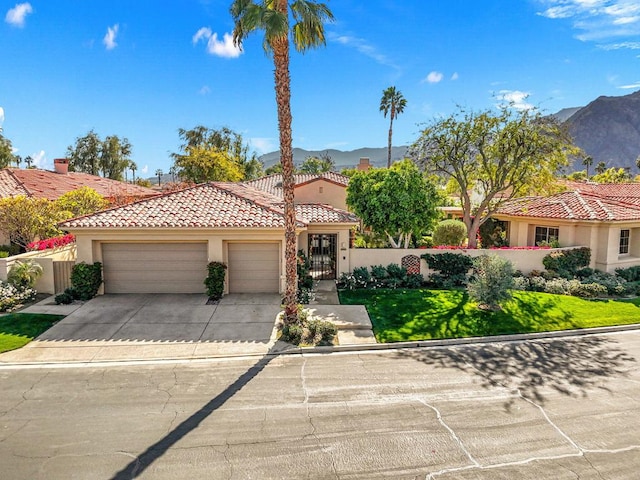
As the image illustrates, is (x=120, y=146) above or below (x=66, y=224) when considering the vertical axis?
above

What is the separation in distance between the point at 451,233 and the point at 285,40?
56.8 ft

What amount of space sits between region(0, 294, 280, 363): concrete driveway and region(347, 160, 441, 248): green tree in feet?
22.0

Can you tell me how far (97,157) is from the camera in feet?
190

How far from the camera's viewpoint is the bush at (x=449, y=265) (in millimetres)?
19250

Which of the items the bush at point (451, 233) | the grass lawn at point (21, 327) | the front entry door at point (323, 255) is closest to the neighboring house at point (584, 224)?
the bush at point (451, 233)

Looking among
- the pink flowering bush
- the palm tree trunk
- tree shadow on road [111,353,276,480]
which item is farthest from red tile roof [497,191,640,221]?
the pink flowering bush

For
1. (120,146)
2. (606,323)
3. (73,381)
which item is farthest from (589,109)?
(73,381)

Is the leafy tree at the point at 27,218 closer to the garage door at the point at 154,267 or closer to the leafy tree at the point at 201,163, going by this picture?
the garage door at the point at 154,267

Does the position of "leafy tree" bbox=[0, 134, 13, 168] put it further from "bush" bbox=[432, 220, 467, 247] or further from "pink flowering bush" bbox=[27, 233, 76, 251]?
"bush" bbox=[432, 220, 467, 247]

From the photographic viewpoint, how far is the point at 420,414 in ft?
27.4

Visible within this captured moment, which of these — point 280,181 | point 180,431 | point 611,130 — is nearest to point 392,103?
point 280,181

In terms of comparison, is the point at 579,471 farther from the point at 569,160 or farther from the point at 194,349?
the point at 569,160

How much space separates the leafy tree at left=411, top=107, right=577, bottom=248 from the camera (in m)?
21.7

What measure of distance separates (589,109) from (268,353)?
757 feet
